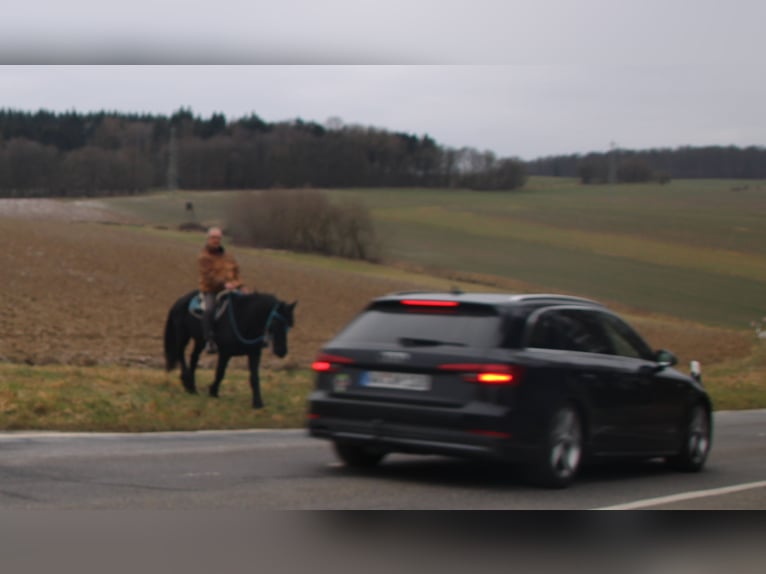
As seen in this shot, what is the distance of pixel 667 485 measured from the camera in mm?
9992

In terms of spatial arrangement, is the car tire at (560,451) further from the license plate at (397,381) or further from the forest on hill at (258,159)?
the forest on hill at (258,159)

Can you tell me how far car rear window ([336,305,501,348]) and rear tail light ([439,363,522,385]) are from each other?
0.23m

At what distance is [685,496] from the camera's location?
9.03 metres

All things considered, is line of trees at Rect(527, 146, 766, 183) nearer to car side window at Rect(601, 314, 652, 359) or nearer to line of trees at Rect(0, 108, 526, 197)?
line of trees at Rect(0, 108, 526, 197)

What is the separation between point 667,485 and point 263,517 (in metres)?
4.37

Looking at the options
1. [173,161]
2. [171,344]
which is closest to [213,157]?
[173,161]

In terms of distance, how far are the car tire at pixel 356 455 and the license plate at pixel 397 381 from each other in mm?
1000

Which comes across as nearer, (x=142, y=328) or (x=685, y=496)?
(x=685, y=496)

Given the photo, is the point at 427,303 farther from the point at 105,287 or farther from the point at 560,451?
the point at 105,287

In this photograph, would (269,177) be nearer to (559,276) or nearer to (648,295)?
(559,276)

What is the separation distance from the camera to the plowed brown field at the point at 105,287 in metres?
25.6

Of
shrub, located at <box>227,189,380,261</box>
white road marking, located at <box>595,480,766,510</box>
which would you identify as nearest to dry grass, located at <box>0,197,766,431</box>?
shrub, located at <box>227,189,380,261</box>

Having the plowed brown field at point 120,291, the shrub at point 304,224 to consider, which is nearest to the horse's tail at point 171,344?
the plowed brown field at point 120,291

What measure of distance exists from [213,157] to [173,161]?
4.68 m
